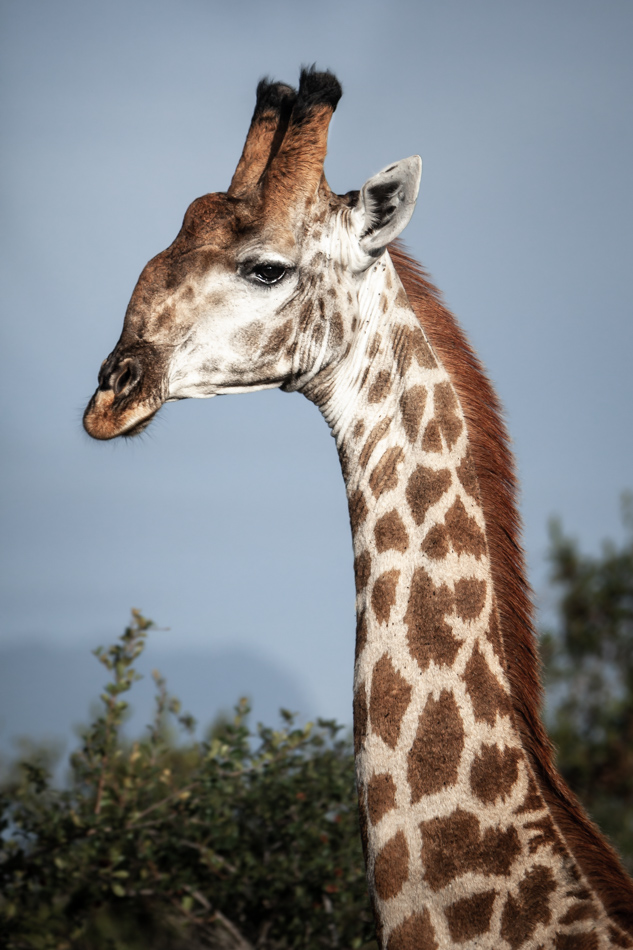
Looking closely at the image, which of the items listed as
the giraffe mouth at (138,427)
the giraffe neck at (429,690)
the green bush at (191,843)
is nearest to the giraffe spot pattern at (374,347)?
the giraffe neck at (429,690)

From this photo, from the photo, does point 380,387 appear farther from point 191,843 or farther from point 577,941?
point 191,843

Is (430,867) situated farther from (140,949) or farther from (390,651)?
(140,949)

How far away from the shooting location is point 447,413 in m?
3.68

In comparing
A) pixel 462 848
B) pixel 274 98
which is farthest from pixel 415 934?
pixel 274 98

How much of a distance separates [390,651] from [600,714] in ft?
25.9

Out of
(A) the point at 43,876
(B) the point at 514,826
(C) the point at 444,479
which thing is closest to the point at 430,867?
(B) the point at 514,826

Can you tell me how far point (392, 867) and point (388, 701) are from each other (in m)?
0.58

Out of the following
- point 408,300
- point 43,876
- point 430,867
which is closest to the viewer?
point 430,867

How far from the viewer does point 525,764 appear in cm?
307

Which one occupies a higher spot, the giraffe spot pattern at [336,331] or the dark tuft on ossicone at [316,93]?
the dark tuft on ossicone at [316,93]

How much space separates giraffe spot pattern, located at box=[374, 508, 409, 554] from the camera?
11.4ft

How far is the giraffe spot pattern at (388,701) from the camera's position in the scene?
3166 millimetres

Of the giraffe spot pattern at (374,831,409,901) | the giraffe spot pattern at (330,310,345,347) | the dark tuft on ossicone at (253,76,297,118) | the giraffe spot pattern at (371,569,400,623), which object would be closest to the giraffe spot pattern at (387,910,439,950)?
the giraffe spot pattern at (374,831,409,901)

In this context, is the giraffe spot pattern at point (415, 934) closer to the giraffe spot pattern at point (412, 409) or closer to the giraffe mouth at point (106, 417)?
the giraffe spot pattern at point (412, 409)
